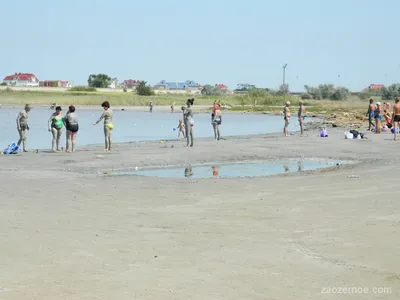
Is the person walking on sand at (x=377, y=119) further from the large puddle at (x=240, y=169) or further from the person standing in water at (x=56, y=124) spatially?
the person standing in water at (x=56, y=124)

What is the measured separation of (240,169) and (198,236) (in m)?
9.86

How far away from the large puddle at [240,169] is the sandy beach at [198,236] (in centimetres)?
131

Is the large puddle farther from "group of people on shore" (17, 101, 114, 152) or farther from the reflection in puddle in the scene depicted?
"group of people on shore" (17, 101, 114, 152)

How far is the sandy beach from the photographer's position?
6.89m

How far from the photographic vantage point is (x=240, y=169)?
62.6 feet

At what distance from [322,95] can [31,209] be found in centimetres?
13416

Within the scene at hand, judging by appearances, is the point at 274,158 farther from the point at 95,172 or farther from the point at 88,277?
the point at 88,277

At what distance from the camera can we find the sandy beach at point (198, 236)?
271 inches

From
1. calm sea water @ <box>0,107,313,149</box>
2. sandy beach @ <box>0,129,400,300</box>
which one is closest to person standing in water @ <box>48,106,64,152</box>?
sandy beach @ <box>0,129,400,300</box>

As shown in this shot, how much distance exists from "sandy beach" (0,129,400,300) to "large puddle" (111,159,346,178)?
→ 1313 millimetres

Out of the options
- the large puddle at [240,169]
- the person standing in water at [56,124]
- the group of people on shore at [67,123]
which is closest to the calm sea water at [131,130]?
the group of people on shore at [67,123]

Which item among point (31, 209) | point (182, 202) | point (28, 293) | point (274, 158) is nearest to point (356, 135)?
point (274, 158)

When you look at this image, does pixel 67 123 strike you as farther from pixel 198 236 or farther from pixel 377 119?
pixel 377 119

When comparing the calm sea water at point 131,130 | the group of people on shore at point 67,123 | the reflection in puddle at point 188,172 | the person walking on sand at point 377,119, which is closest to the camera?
the reflection in puddle at point 188,172
